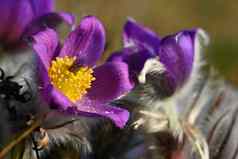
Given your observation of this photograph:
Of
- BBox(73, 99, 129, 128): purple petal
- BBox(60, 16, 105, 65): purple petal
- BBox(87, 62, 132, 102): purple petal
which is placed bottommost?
BBox(73, 99, 129, 128): purple petal

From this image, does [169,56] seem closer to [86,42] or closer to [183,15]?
[86,42]

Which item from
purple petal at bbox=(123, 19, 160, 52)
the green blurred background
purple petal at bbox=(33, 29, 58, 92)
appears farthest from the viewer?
the green blurred background

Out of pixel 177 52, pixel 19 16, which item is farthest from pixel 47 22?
Answer: pixel 177 52

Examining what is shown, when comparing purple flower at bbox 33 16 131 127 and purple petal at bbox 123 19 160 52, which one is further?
purple petal at bbox 123 19 160 52

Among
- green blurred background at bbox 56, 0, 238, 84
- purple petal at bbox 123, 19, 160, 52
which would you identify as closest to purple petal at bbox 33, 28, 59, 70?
purple petal at bbox 123, 19, 160, 52

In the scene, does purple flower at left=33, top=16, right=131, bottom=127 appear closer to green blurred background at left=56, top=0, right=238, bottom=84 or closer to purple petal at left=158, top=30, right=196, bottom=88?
purple petal at left=158, top=30, right=196, bottom=88

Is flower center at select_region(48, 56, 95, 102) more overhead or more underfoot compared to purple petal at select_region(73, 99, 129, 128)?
more overhead

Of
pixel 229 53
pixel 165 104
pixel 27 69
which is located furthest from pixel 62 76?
pixel 229 53

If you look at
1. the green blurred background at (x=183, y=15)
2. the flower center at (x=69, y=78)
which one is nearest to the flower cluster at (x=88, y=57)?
the flower center at (x=69, y=78)
